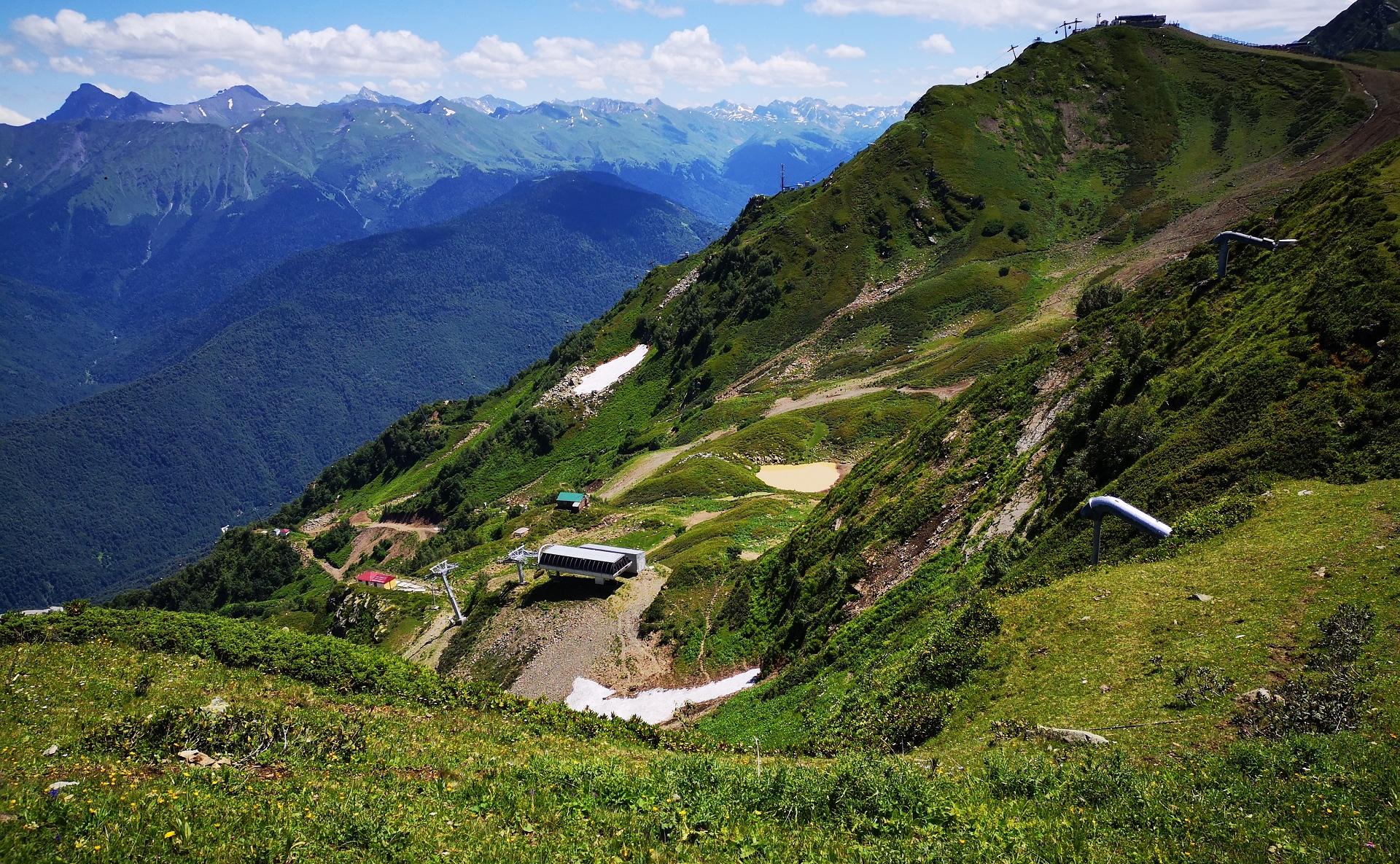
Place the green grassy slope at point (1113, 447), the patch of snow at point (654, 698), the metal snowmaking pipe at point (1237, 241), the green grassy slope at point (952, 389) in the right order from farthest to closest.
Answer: the patch of snow at point (654, 698) < the metal snowmaking pipe at point (1237, 241) < the green grassy slope at point (952, 389) < the green grassy slope at point (1113, 447)

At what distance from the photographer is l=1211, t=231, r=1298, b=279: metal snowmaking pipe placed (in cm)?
3253

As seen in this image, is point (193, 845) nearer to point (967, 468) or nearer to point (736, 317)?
point (967, 468)

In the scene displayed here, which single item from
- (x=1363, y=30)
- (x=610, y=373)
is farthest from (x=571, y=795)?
(x=1363, y=30)

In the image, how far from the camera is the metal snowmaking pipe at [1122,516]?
70.4 feet

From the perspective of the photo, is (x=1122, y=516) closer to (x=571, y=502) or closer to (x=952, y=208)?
(x=571, y=502)

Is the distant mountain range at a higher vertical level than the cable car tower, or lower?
higher

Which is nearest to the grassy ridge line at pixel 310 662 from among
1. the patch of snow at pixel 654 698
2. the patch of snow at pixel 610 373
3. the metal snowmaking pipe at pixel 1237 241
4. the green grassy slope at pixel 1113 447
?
the green grassy slope at pixel 1113 447

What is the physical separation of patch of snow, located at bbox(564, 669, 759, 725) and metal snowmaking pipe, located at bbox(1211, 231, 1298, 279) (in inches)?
1216

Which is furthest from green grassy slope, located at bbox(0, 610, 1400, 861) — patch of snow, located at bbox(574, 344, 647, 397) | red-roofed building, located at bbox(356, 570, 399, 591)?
patch of snow, located at bbox(574, 344, 647, 397)

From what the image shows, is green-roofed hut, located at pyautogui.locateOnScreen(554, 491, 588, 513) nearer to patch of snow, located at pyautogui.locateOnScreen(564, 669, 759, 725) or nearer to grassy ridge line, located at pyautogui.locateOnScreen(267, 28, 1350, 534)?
grassy ridge line, located at pyautogui.locateOnScreen(267, 28, 1350, 534)

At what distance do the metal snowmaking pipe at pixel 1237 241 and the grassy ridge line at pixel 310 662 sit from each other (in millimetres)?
33320

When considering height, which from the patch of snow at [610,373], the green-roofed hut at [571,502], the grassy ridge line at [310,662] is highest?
the grassy ridge line at [310,662]

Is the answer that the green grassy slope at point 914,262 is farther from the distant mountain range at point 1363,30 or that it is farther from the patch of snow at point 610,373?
the distant mountain range at point 1363,30

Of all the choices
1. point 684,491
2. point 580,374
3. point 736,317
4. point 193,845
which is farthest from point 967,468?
point 580,374
